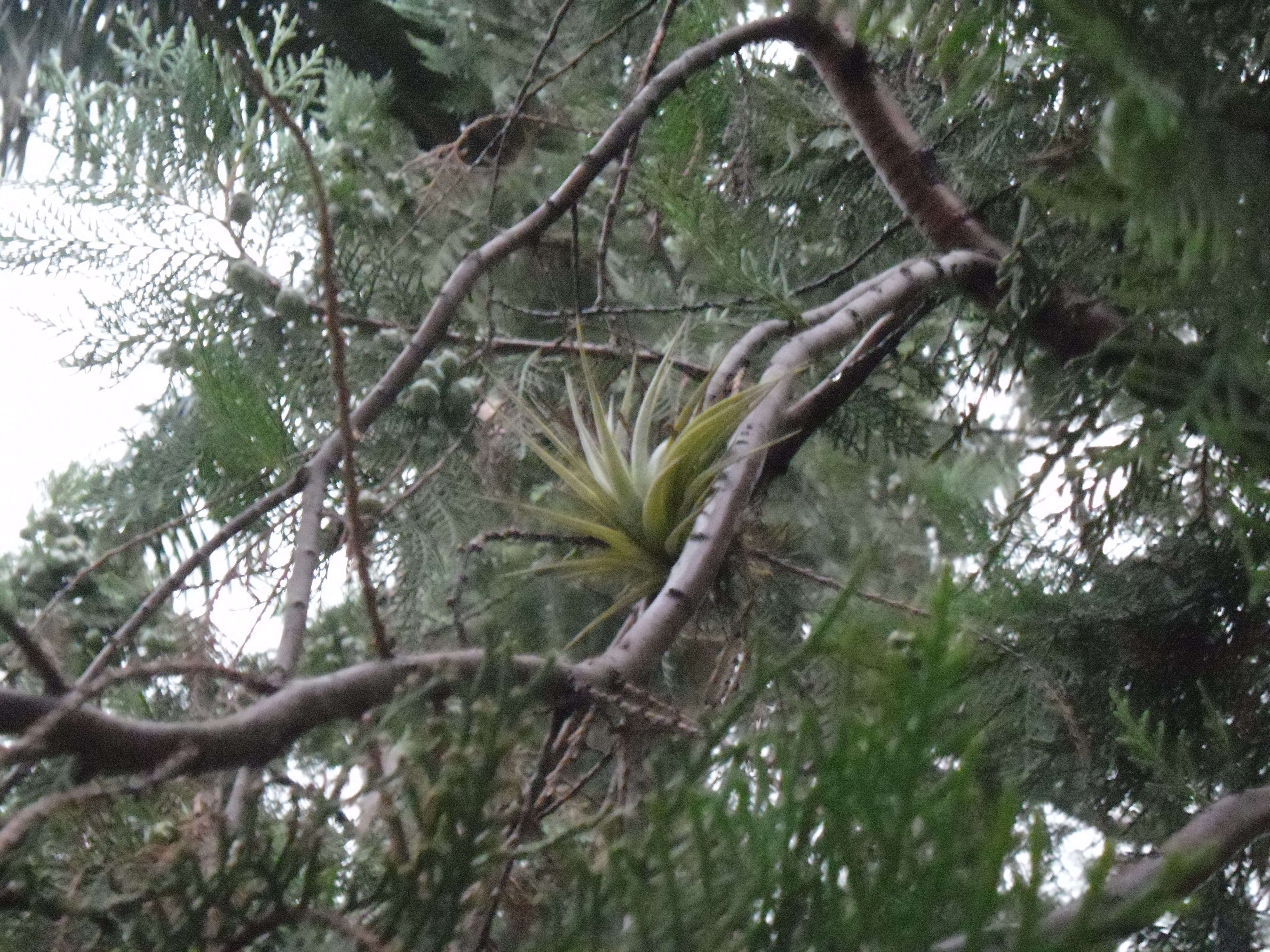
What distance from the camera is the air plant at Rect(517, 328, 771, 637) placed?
0.74 meters

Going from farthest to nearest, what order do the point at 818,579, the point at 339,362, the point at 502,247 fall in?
the point at 818,579, the point at 502,247, the point at 339,362

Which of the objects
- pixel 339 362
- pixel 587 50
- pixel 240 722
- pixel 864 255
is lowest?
pixel 240 722

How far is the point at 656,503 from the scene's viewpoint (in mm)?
738

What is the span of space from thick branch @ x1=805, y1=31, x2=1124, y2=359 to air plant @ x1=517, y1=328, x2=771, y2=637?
354mm

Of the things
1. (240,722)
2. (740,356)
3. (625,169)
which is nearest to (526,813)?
(240,722)

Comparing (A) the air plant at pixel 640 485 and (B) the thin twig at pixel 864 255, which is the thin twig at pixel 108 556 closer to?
(A) the air plant at pixel 640 485

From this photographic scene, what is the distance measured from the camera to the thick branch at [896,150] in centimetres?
100

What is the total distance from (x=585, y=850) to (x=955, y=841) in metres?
0.27

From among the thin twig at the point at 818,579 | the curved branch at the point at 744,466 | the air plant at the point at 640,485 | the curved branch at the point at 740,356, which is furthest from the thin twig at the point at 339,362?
the thin twig at the point at 818,579

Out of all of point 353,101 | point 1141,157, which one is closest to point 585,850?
point 1141,157

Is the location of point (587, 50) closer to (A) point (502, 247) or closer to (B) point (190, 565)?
(A) point (502, 247)

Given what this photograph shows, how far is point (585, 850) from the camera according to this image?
61 centimetres

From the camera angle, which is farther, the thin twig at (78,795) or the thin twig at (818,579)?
the thin twig at (818,579)

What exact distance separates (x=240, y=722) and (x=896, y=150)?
831 millimetres
